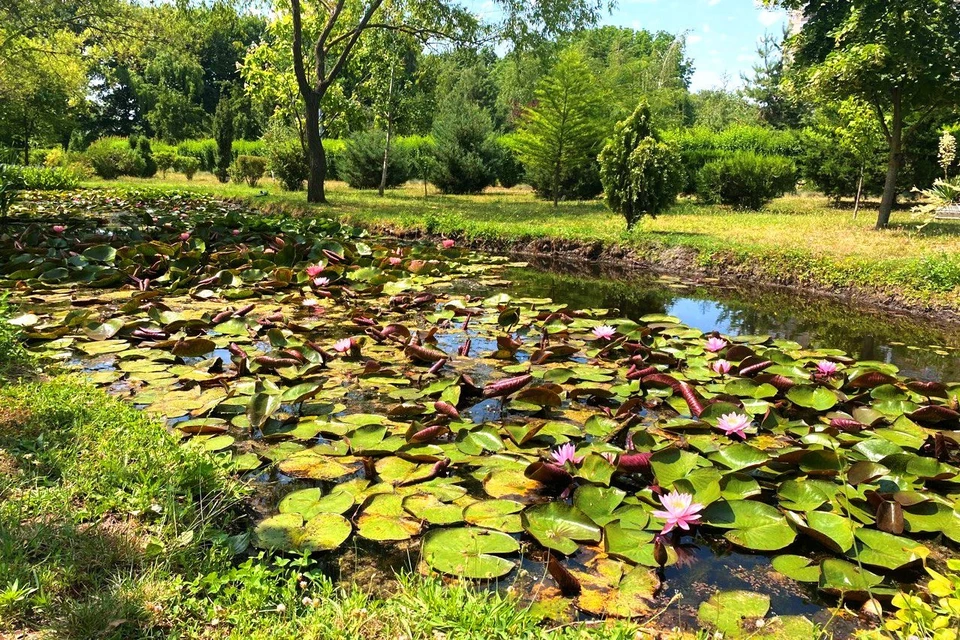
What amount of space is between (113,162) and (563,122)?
16663mm

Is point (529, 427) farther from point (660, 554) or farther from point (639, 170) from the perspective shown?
point (639, 170)

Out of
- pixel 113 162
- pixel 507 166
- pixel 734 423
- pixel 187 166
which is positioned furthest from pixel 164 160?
pixel 734 423

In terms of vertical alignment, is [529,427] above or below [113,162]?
below

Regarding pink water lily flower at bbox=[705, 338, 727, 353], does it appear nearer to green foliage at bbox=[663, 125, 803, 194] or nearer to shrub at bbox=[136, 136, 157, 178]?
green foliage at bbox=[663, 125, 803, 194]

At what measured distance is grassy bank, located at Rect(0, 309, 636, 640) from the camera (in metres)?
1.41

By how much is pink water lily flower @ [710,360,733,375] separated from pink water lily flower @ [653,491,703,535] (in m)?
1.56

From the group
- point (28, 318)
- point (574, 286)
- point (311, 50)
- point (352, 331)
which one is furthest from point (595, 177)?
point (28, 318)

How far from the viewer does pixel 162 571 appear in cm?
158

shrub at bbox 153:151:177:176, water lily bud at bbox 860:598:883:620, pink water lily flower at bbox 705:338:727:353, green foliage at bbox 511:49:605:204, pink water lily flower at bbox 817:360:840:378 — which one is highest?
green foliage at bbox 511:49:605:204

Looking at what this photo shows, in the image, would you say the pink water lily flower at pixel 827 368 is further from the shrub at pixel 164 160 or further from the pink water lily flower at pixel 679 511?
the shrub at pixel 164 160

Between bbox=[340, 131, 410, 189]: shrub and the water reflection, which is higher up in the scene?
bbox=[340, 131, 410, 189]: shrub

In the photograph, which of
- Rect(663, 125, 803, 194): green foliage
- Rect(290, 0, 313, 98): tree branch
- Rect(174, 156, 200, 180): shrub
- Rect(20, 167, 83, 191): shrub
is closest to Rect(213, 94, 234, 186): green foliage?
Rect(174, 156, 200, 180): shrub

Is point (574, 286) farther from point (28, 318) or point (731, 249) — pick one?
point (28, 318)

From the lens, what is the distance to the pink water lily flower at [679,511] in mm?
1794
